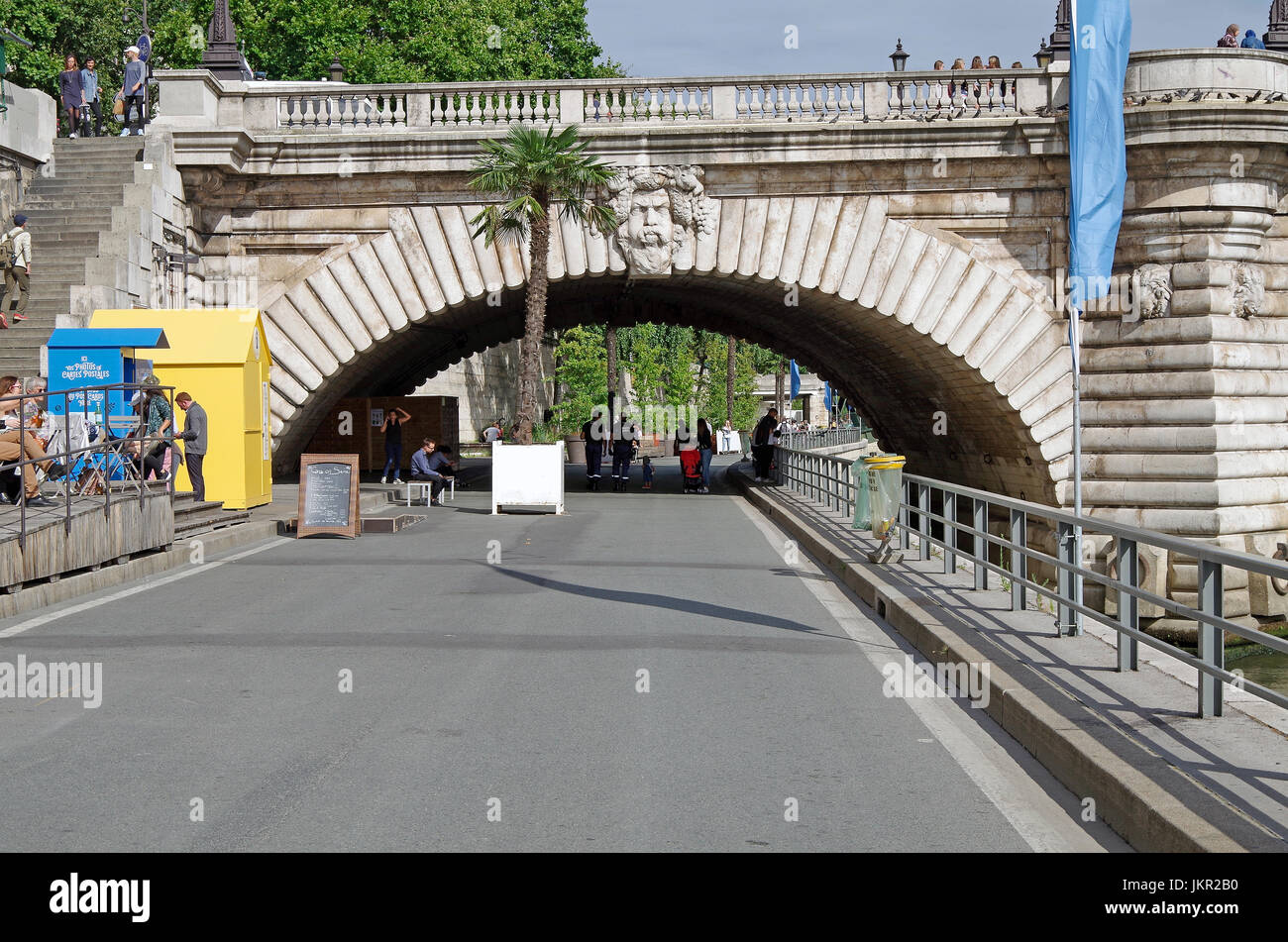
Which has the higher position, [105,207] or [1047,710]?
[105,207]

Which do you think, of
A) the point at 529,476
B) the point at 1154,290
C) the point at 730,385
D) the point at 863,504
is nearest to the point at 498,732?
the point at 863,504

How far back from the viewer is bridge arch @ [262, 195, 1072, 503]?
2584 centimetres

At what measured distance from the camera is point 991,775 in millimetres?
6926

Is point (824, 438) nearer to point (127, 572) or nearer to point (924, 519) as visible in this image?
point (924, 519)

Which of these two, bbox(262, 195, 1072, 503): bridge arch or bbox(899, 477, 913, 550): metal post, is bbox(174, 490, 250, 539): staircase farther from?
bbox(899, 477, 913, 550): metal post

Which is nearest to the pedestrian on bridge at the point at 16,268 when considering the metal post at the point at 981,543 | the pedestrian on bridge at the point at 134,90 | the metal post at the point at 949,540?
the pedestrian on bridge at the point at 134,90

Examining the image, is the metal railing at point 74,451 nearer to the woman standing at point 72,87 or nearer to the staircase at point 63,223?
the staircase at point 63,223

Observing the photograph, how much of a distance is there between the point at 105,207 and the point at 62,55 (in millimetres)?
40802

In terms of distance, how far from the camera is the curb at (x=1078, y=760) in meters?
5.39

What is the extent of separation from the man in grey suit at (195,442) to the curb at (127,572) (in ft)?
2.94

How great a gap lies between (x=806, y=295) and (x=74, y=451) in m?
16.6

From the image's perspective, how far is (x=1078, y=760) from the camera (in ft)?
21.5

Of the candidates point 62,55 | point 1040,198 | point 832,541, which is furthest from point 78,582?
point 62,55

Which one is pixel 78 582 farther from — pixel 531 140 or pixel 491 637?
pixel 531 140
